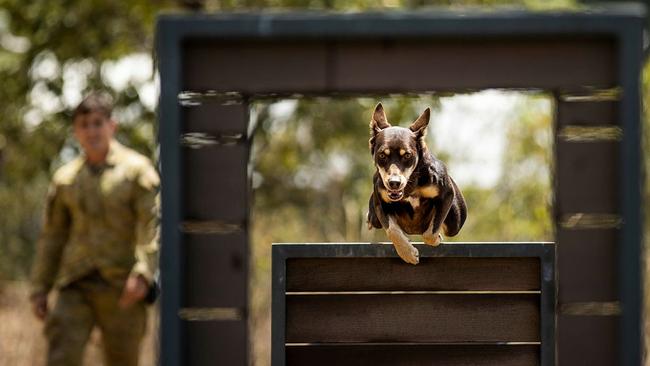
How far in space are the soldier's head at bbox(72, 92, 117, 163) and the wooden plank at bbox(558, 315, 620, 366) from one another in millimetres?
2796

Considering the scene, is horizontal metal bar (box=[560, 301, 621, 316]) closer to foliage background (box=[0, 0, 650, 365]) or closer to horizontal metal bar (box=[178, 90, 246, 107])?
horizontal metal bar (box=[178, 90, 246, 107])

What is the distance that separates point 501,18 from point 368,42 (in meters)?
0.49

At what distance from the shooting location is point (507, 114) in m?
13.3

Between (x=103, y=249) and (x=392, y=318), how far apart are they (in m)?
2.36

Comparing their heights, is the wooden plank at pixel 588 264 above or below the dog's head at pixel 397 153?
below

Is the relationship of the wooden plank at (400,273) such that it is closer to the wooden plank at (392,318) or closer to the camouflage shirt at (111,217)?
the wooden plank at (392,318)

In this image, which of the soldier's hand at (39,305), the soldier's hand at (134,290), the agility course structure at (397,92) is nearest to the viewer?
the agility course structure at (397,92)

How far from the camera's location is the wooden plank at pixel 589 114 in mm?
4688

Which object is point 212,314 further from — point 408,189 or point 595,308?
point 595,308

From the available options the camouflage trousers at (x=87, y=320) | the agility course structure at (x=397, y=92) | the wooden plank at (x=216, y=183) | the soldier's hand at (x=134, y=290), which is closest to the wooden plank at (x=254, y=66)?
the agility course structure at (x=397, y=92)

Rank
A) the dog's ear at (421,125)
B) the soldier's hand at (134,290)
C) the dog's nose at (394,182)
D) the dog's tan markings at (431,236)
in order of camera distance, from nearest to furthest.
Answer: the dog's nose at (394,182), the dog's ear at (421,125), the dog's tan markings at (431,236), the soldier's hand at (134,290)

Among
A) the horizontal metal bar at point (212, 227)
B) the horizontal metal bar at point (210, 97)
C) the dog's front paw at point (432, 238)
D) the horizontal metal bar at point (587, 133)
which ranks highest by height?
the horizontal metal bar at point (210, 97)

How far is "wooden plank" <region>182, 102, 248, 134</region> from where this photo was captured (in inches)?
185

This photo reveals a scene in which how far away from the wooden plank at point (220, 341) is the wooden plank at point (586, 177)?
1266 millimetres
